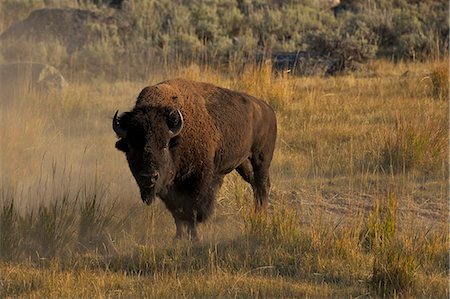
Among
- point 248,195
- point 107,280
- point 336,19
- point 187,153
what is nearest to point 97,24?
point 336,19

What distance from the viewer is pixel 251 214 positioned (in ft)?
24.2

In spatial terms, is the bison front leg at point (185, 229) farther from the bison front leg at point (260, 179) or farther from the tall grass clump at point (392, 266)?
the tall grass clump at point (392, 266)

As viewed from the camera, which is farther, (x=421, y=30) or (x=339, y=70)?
(x=421, y=30)

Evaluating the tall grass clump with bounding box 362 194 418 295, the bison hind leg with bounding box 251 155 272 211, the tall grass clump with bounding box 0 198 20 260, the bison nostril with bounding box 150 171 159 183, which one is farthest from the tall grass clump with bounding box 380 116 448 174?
the tall grass clump with bounding box 0 198 20 260

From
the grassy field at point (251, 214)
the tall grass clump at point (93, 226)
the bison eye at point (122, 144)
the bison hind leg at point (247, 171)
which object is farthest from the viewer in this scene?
the bison hind leg at point (247, 171)

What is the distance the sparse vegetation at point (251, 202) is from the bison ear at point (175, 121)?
3.29 feet

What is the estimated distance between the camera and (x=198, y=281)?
6.00m

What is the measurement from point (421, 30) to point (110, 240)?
16.7 metres

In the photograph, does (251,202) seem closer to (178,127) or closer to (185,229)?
(185,229)

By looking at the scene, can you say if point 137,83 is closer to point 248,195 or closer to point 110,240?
point 248,195

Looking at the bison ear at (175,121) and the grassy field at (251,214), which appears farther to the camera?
the bison ear at (175,121)

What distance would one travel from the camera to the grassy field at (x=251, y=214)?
6066 mm

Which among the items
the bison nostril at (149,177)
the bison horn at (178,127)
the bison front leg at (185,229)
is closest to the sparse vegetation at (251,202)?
the bison front leg at (185,229)

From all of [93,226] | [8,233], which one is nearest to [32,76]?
[93,226]
